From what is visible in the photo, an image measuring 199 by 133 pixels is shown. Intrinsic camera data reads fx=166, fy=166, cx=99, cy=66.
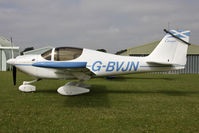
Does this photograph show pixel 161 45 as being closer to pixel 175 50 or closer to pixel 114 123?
pixel 175 50

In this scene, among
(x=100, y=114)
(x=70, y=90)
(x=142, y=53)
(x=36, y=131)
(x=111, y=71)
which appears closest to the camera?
(x=36, y=131)

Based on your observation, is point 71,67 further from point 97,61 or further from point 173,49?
point 173,49

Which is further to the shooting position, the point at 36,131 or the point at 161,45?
the point at 161,45

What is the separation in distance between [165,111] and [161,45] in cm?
320

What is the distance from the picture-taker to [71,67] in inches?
178

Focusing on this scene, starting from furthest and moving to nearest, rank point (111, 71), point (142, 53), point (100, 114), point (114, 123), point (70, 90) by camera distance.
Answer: point (142, 53), point (111, 71), point (70, 90), point (100, 114), point (114, 123)

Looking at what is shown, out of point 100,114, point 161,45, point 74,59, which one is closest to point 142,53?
point 161,45

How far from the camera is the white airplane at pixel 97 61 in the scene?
20.2 ft

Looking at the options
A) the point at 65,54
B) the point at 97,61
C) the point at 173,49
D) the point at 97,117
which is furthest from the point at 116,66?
the point at 97,117

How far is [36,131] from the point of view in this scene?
10.2 feet

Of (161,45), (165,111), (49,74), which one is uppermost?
(161,45)

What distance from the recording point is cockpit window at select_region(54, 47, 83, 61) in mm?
6113

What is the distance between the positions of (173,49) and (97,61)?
309 cm

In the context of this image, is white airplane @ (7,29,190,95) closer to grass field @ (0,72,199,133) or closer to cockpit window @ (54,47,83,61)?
cockpit window @ (54,47,83,61)
